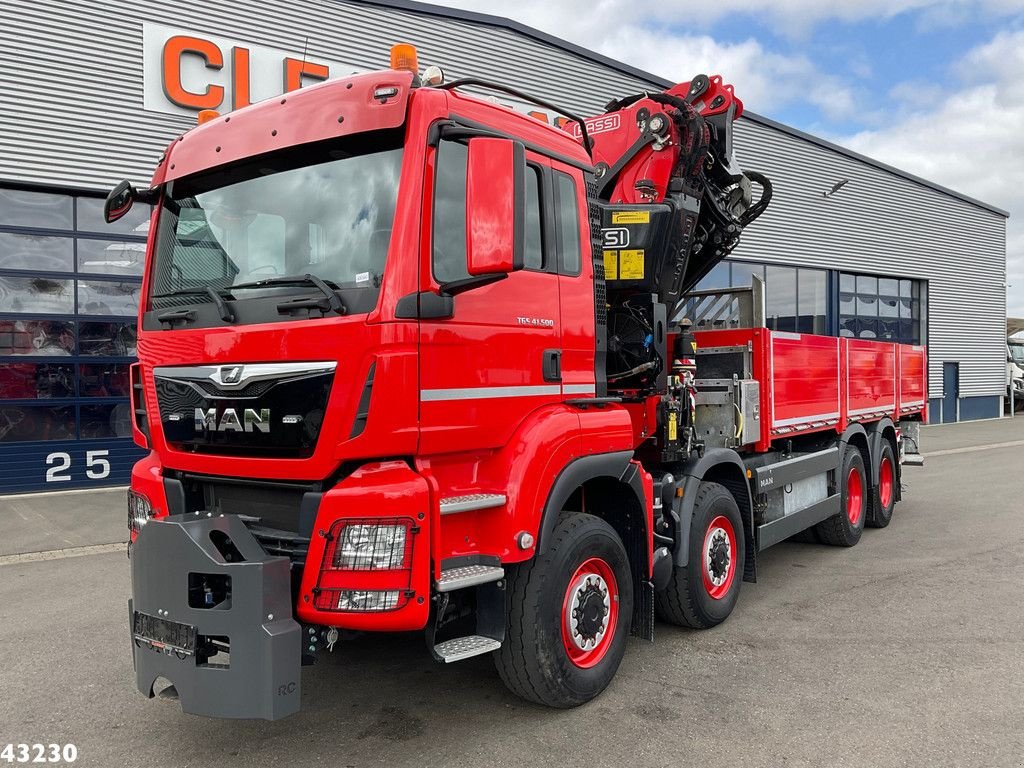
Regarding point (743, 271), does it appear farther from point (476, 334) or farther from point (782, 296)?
point (476, 334)

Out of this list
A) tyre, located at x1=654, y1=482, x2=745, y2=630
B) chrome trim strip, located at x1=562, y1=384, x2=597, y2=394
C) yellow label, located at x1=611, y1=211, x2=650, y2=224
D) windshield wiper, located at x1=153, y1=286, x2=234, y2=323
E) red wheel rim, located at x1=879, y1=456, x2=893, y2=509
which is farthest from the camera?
red wheel rim, located at x1=879, y1=456, x2=893, y2=509

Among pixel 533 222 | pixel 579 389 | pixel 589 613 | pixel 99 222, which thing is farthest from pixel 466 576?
pixel 99 222

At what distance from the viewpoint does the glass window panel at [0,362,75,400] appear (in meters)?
10.4

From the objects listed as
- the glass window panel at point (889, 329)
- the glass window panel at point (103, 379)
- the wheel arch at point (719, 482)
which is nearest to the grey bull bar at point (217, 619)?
the wheel arch at point (719, 482)

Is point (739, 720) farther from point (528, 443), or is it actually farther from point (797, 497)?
point (797, 497)

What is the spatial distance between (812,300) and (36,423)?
59.5 feet

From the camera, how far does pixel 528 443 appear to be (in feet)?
11.7

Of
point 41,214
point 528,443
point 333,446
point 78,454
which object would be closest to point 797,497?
point 528,443

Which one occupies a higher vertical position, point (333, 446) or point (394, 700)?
point (333, 446)

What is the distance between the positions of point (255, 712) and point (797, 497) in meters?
4.76

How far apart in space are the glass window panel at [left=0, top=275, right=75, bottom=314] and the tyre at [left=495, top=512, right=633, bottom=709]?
31.5ft

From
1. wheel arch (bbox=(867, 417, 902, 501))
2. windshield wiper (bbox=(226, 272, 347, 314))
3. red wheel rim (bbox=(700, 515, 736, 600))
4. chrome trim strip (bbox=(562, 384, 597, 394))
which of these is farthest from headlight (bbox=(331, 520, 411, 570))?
wheel arch (bbox=(867, 417, 902, 501))

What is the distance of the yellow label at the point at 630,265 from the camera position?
4.87 m

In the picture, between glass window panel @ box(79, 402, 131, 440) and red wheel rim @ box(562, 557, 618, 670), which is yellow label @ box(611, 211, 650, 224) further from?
glass window panel @ box(79, 402, 131, 440)
